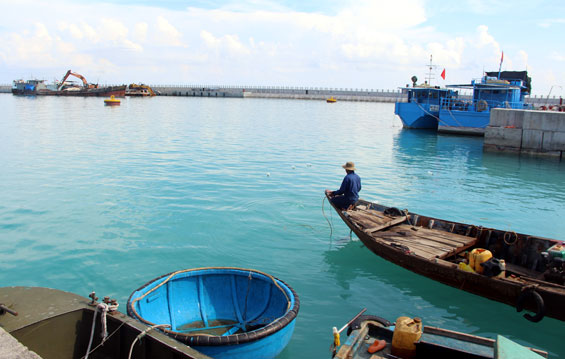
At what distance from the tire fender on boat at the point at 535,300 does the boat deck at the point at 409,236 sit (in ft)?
6.15

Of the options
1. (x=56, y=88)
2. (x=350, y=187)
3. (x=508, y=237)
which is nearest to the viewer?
(x=508, y=237)

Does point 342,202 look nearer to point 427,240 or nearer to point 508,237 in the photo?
point 427,240

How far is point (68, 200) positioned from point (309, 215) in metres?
9.05

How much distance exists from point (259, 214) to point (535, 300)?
30.1 feet

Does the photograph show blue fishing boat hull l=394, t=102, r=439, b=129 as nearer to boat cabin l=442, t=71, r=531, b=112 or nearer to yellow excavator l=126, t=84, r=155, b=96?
boat cabin l=442, t=71, r=531, b=112

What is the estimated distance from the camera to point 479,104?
4041cm

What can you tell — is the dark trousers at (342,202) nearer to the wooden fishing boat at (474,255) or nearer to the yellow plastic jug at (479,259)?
the wooden fishing boat at (474,255)

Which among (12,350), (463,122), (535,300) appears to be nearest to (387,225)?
(535,300)

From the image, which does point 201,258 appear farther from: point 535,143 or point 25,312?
point 535,143

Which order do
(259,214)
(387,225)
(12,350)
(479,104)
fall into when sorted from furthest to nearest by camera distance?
(479,104) → (259,214) → (387,225) → (12,350)

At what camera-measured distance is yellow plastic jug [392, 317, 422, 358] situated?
5.29 meters

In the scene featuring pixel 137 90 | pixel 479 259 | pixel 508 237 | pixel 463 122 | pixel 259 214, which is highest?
pixel 137 90

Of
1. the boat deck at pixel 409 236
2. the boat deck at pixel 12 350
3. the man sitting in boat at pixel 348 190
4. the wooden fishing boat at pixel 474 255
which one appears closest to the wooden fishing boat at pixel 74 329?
the boat deck at pixel 12 350

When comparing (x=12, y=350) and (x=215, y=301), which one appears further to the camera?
(x=215, y=301)
